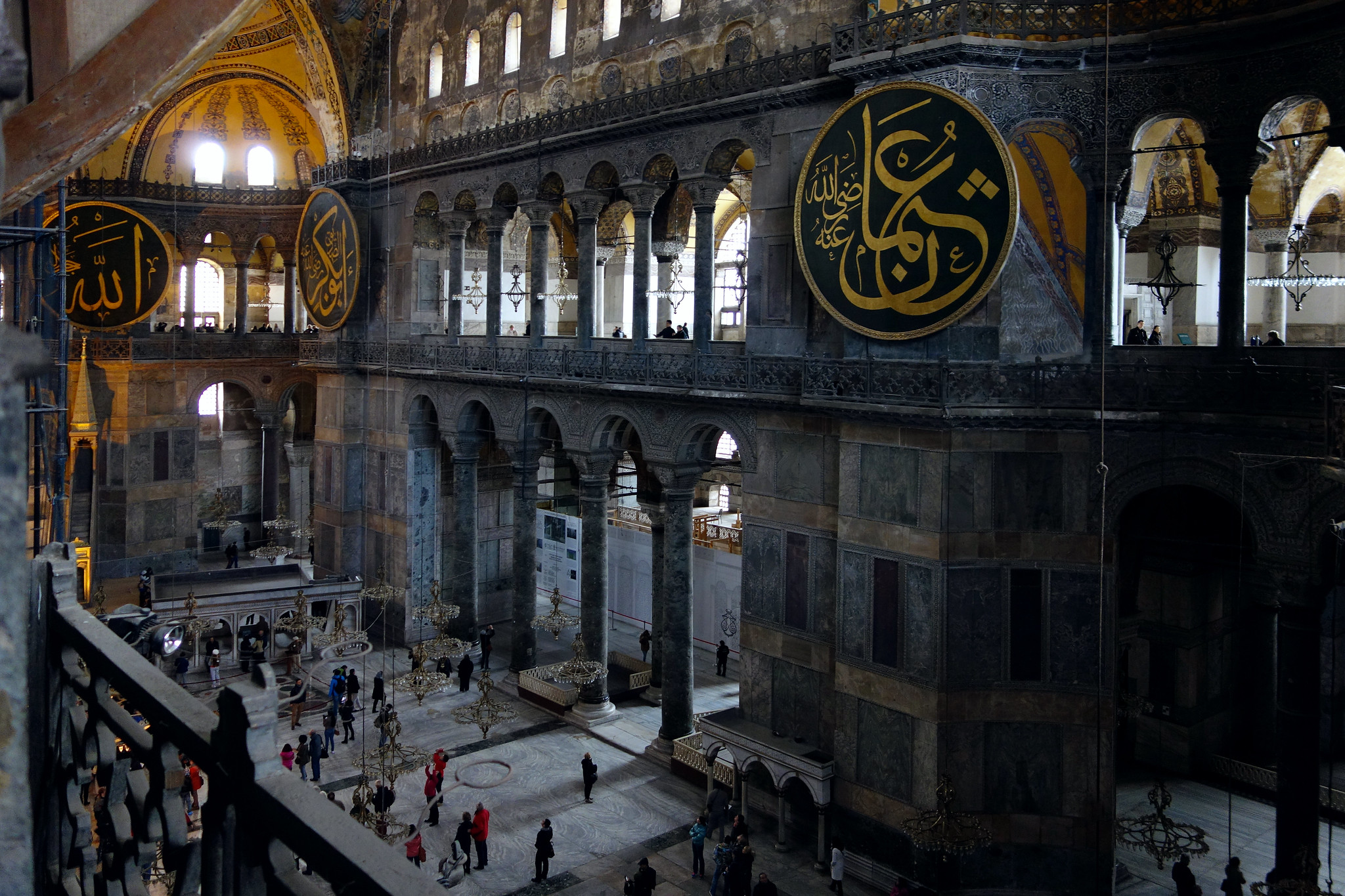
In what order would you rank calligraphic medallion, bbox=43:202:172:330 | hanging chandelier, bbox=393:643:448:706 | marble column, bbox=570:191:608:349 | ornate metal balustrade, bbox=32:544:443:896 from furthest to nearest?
calligraphic medallion, bbox=43:202:172:330, marble column, bbox=570:191:608:349, hanging chandelier, bbox=393:643:448:706, ornate metal balustrade, bbox=32:544:443:896

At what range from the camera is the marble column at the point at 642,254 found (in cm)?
1438

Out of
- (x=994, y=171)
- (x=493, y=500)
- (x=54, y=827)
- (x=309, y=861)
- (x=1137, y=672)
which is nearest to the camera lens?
(x=309, y=861)

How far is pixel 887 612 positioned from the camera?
10.9m

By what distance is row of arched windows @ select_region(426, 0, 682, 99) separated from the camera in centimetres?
1459

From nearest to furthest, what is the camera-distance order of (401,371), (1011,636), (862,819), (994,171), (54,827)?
1. (54,827)
2. (994,171)
3. (1011,636)
4. (862,819)
5. (401,371)

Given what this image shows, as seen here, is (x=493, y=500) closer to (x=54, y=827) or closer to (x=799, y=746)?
(x=799, y=746)

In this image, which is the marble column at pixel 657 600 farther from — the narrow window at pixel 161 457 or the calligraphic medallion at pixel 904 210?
the narrow window at pixel 161 457

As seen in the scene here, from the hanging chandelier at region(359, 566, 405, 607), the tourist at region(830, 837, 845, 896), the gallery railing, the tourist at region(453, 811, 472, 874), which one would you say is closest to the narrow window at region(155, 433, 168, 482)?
the hanging chandelier at region(359, 566, 405, 607)

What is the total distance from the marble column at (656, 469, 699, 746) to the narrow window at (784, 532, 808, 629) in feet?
7.40

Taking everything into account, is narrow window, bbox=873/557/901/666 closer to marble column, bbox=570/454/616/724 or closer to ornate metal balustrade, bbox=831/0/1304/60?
ornate metal balustrade, bbox=831/0/1304/60

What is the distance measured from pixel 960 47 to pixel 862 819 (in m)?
8.12

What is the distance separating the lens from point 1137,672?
45.4 feet

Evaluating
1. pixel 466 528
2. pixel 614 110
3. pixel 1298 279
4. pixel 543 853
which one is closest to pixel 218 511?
pixel 466 528

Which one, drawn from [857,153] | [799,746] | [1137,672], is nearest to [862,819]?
[799,746]
